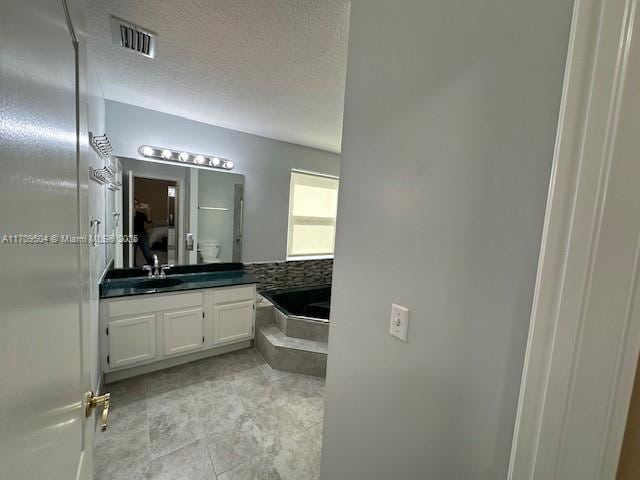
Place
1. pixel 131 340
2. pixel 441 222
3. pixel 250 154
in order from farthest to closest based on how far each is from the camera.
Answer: pixel 250 154 → pixel 131 340 → pixel 441 222

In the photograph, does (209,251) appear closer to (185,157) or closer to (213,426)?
(185,157)

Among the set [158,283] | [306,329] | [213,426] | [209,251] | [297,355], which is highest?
[209,251]

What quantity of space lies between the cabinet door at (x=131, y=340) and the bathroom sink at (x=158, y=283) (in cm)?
35

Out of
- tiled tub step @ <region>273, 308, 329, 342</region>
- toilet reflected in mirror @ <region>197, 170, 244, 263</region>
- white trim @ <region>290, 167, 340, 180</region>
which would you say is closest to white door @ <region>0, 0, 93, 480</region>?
tiled tub step @ <region>273, 308, 329, 342</region>

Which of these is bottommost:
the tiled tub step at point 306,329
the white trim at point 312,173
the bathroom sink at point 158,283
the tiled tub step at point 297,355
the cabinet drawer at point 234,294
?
the tiled tub step at point 297,355

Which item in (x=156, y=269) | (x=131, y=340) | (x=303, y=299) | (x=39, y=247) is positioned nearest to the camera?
(x=39, y=247)

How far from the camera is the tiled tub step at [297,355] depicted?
8.47 feet

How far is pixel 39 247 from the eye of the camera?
44 centimetres

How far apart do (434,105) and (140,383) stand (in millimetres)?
3050

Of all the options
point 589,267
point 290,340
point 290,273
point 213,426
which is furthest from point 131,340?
point 589,267

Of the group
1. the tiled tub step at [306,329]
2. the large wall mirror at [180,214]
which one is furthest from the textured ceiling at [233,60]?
the tiled tub step at [306,329]

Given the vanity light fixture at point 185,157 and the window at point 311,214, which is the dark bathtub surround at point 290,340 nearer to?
the window at point 311,214

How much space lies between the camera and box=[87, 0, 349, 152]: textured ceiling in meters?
1.31

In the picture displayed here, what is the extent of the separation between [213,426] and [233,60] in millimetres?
2603
